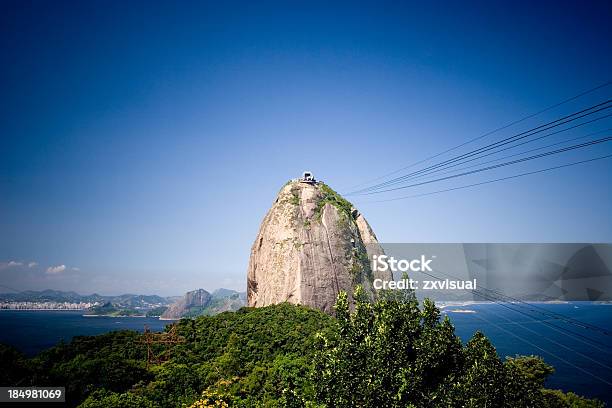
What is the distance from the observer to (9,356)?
819 inches

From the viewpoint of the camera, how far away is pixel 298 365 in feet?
75.0

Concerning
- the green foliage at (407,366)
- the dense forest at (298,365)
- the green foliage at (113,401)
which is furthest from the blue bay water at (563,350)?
the green foliage at (113,401)

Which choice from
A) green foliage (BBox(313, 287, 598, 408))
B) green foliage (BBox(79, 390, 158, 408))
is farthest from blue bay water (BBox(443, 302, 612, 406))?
green foliage (BBox(79, 390, 158, 408))

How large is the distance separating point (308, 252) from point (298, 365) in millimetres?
16253

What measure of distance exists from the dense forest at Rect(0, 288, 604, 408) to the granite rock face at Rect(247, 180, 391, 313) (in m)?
3.53

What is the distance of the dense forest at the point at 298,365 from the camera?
1121 centimetres

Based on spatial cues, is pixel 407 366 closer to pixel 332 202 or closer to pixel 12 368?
pixel 12 368

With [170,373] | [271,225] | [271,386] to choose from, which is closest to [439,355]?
[271,386]

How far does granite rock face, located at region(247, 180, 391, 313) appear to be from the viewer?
3731cm

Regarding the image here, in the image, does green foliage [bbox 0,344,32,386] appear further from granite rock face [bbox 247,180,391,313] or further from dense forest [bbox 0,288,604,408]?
granite rock face [bbox 247,180,391,313]

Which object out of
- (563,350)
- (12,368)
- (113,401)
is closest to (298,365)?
(113,401)

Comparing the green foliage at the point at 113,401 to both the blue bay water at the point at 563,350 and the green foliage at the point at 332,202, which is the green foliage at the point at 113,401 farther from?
the blue bay water at the point at 563,350

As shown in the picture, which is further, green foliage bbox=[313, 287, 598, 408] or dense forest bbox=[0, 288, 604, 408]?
dense forest bbox=[0, 288, 604, 408]

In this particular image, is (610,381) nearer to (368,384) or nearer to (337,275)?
(337,275)
